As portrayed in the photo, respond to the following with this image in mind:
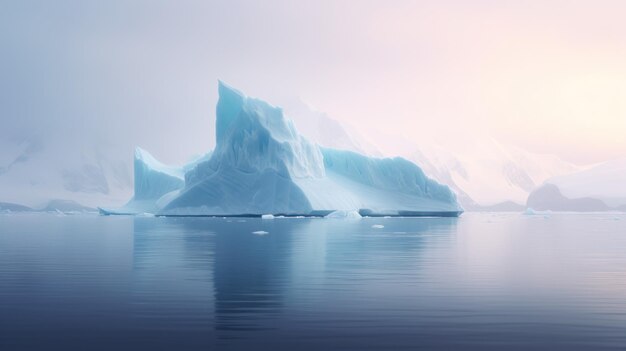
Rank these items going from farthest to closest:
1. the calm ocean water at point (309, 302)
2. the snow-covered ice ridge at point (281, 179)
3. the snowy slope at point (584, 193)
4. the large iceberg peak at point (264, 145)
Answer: the snowy slope at point (584, 193) < the large iceberg peak at point (264, 145) < the snow-covered ice ridge at point (281, 179) < the calm ocean water at point (309, 302)

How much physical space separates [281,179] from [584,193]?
4736cm

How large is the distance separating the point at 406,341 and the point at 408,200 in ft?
140

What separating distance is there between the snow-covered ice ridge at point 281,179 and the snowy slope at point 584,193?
33.0 m

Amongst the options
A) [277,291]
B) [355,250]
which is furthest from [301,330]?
[355,250]

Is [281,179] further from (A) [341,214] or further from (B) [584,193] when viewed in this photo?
(B) [584,193]

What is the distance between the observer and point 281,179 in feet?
140

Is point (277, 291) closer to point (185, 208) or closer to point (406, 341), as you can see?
point (406, 341)

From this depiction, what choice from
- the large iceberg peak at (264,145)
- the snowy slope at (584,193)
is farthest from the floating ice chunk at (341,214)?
the snowy slope at (584,193)

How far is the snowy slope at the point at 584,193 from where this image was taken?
76812 mm

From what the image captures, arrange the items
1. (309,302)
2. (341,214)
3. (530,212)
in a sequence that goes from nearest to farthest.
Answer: (309,302)
(341,214)
(530,212)

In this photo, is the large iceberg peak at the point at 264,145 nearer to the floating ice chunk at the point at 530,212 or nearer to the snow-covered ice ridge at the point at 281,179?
the snow-covered ice ridge at the point at 281,179

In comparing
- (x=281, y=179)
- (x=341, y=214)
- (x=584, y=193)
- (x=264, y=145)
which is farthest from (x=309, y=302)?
(x=584, y=193)

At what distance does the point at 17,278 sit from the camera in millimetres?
10961

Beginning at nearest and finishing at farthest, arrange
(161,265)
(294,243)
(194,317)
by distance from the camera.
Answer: (194,317), (161,265), (294,243)
